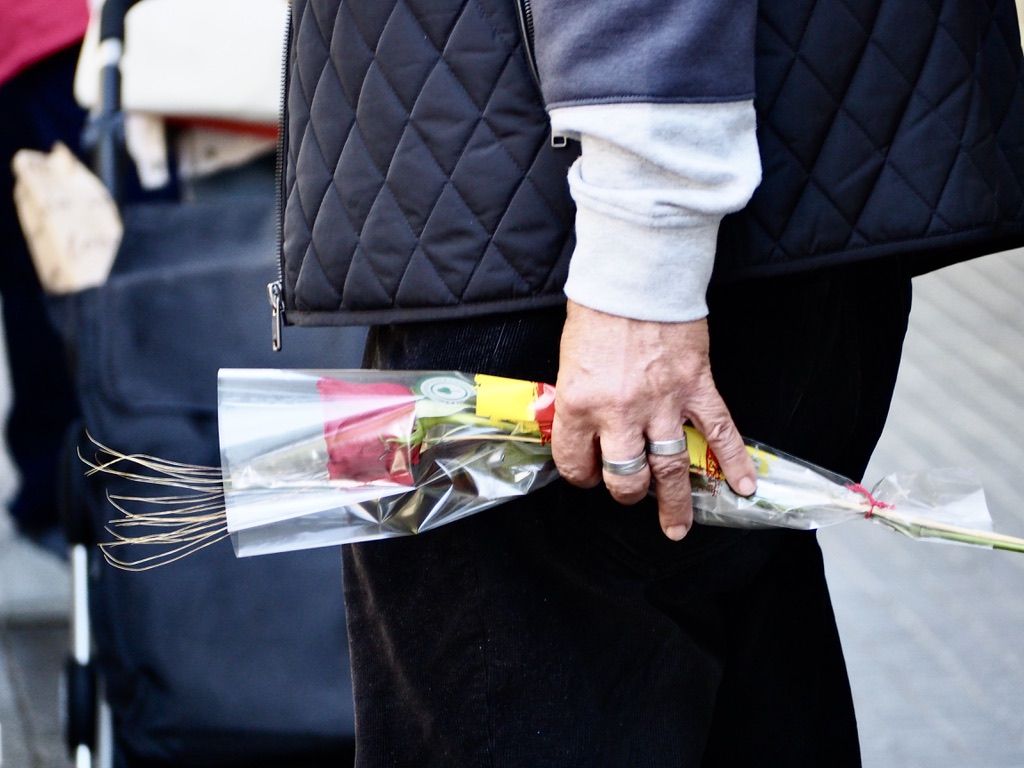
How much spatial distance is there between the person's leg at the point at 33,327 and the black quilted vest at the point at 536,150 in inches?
69.5

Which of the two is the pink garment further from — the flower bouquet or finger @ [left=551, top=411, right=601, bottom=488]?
finger @ [left=551, top=411, right=601, bottom=488]

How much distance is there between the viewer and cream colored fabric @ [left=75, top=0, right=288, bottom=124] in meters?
2.22

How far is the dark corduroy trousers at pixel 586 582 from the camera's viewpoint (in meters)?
1.09

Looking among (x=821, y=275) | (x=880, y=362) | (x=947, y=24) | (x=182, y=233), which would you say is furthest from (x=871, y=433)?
(x=182, y=233)

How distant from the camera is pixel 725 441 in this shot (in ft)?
3.43

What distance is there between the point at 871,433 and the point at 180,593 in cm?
117

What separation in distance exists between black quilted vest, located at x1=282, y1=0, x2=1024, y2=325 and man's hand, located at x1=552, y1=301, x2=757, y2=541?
6 centimetres

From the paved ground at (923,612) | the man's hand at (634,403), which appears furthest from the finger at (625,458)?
the paved ground at (923,612)

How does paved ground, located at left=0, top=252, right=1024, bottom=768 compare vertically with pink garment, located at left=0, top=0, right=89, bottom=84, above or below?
below

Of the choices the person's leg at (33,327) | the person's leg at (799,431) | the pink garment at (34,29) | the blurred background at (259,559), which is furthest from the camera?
the person's leg at (33,327)

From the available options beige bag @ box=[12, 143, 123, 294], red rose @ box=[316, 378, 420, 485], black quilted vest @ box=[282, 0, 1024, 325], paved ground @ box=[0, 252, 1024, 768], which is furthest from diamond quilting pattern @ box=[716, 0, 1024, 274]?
beige bag @ box=[12, 143, 123, 294]

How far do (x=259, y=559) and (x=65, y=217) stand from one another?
994 mm

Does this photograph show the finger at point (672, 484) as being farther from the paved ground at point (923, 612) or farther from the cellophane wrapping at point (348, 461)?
the paved ground at point (923, 612)

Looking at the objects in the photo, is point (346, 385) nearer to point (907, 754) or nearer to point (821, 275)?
point (821, 275)
